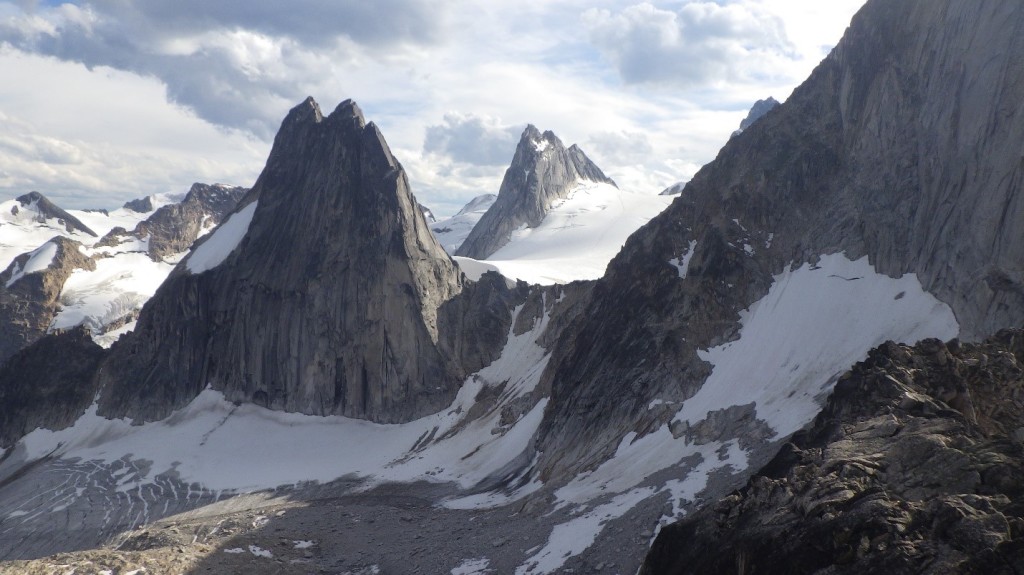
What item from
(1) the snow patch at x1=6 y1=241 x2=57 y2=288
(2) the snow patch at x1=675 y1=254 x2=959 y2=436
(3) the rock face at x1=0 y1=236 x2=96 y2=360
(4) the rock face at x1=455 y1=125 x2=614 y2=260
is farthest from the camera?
(4) the rock face at x1=455 y1=125 x2=614 y2=260

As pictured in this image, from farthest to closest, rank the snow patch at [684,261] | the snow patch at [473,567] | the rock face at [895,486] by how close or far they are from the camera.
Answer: the snow patch at [684,261] → the snow patch at [473,567] → the rock face at [895,486]

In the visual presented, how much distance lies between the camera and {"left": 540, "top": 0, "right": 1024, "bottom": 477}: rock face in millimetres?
→ 37125

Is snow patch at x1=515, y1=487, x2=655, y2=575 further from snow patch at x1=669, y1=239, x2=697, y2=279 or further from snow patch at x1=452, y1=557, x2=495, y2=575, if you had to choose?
snow patch at x1=669, y1=239, x2=697, y2=279

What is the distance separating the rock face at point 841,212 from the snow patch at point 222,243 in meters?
57.4

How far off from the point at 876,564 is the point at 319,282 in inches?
3239

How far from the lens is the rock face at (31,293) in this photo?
13738 cm

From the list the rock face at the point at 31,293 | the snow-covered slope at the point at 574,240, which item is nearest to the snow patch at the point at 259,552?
the snow-covered slope at the point at 574,240

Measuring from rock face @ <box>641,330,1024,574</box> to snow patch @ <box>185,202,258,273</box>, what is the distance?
294ft

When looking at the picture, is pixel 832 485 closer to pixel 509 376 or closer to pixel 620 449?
pixel 620 449

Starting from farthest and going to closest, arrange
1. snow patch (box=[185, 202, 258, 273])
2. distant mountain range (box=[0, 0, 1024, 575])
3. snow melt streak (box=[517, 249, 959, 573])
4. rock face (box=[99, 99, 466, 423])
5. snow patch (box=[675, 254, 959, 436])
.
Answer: snow patch (box=[185, 202, 258, 273]), rock face (box=[99, 99, 466, 423]), snow patch (box=[675, 254, 959, 436]), snow melt streak (box=[517, 249, 959, 573]), distant mountain range (box=[0, 0, 1024, 575])

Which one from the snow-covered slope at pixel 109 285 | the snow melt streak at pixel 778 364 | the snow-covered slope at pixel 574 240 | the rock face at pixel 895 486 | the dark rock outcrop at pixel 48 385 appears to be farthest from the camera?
the snow-covered slope at pixel 574 240

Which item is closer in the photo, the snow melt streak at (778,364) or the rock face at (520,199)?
the snow melt streak at (778,364)

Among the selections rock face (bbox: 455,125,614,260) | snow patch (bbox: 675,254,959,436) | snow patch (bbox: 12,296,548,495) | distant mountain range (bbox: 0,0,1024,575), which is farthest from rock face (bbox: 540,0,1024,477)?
rock face (bbox: 455,125,614,260)

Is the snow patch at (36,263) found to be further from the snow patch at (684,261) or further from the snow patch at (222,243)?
the snow patch at (684,261)
